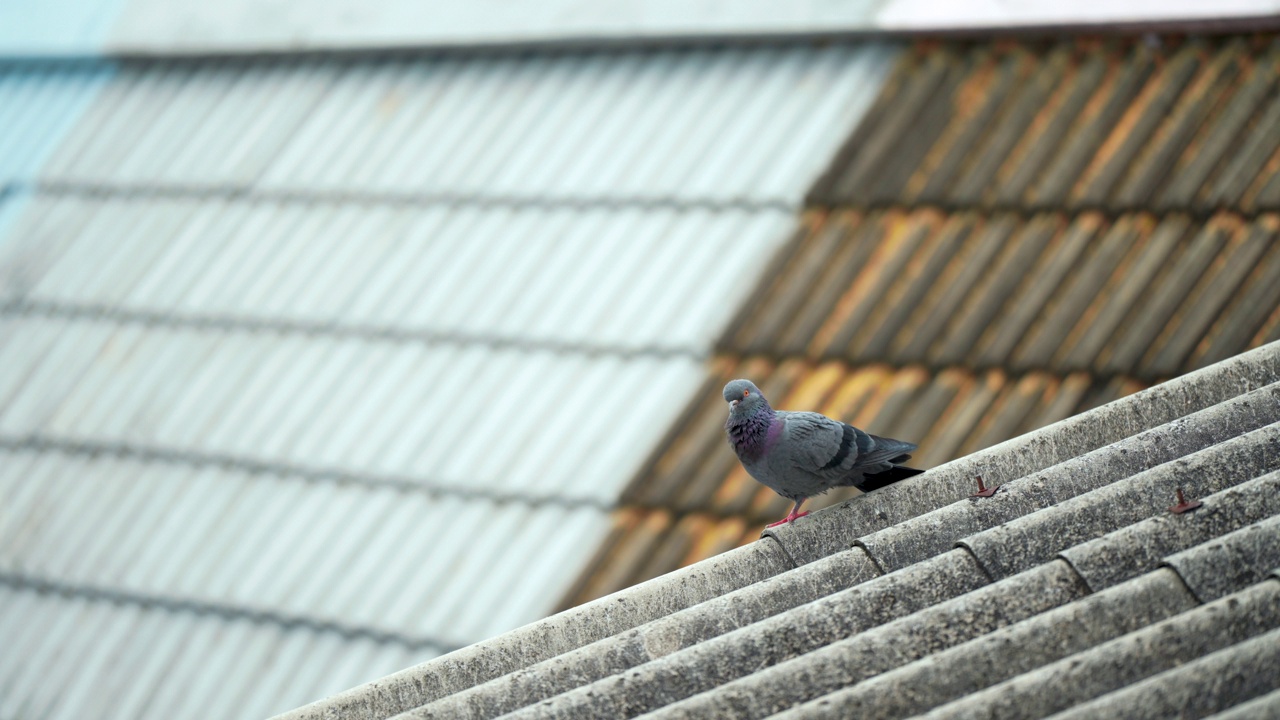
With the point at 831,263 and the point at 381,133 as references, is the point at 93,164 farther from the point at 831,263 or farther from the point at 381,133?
the point at 831,263

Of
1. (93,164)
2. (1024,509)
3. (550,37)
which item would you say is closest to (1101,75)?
(550,37)

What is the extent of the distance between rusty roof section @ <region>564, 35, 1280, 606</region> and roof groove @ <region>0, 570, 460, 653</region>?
0.87m

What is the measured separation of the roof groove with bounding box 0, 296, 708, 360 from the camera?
281 inches

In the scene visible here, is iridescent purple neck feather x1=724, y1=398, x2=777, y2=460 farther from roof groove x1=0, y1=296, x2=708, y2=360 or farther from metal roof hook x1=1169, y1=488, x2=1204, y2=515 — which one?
roof groove x1=0, y1=296, x2=708, y2=360

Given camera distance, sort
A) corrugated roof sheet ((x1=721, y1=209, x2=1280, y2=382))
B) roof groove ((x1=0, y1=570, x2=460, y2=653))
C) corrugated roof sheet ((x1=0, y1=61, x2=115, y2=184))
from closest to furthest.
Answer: corrugated roof sheet ((x1=721, y1=209, x2=1280, y2=382)) < roof groove ((x1=0, y1=570, x2=460, y2=653)) < corrugated roof sheet ((x1=0, y1=61, x2=115, y2=184))

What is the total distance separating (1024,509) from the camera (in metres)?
3.51

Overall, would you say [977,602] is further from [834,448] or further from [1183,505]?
[834,448]

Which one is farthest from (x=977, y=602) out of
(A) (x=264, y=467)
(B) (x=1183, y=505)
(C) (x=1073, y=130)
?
(A) (x=264, y=467)

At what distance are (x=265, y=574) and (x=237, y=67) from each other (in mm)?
3968

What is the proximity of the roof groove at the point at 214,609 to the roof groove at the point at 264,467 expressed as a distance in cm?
75

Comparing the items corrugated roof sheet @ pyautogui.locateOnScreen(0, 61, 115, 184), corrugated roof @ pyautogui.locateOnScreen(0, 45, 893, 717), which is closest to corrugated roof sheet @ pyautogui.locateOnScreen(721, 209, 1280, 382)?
corrugated roof @ pyautogui.locateOnScreen(0, 45, 893, 717)

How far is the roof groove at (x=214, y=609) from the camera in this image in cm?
641

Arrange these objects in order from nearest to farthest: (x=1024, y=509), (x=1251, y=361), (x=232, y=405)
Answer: (x=1024, y=509) → (x=1251, y=361) → (x=232, y=405)

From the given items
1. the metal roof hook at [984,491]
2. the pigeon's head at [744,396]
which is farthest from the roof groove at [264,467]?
the metal roof hook at [984,491]
